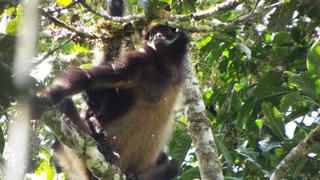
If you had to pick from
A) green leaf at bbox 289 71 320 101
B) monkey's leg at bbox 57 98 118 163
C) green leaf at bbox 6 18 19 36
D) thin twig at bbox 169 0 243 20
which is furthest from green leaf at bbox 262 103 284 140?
green leaf at bbox 6 18 19 36

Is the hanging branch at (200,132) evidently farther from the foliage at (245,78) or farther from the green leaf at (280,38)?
the green leaf at (280,38)

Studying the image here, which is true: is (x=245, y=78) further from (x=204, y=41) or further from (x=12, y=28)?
(x=12, y=28)

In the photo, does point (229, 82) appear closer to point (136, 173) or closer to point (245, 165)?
point (245, 165)

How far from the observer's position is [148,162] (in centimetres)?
491

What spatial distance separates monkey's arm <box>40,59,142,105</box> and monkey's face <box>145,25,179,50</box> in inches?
13.2

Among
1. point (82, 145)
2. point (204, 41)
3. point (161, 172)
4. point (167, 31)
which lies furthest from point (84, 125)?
point (204, 41)

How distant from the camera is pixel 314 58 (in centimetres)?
339

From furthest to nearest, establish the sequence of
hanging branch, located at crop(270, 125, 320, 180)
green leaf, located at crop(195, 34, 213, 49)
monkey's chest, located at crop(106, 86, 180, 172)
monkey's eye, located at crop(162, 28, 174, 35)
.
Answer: monkey's eye, located at crop(162, 28, 174, 35) → green leaf, located at crop(195, 34, 213, 49) → monkey's chest, located at crop(106, 86, 180, 172) → hanging branch, located at crop(270, 125, 320, 180)

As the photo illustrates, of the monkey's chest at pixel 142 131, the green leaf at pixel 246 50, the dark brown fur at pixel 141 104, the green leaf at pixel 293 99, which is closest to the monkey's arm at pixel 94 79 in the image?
the dark brown fur at pixel 141 104

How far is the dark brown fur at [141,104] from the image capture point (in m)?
4.61

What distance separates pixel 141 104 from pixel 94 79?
2.66 feet

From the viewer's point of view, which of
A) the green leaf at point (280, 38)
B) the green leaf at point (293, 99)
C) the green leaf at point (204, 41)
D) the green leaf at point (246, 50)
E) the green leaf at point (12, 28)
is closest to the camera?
the green leaf at point (12, 28)

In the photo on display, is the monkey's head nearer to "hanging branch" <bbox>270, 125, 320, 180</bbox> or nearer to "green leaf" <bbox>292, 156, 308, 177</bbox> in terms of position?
"green leaf" <bbox>292, 156, 308, 177</bbox>

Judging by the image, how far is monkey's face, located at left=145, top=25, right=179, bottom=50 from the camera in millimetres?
4930
